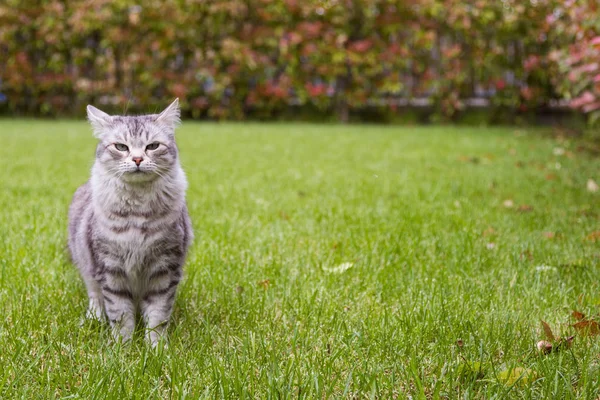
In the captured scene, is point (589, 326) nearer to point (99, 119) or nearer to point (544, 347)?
point (544, 347)

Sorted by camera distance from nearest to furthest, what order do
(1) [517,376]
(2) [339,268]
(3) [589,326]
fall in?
1. (1) [517,376]
2. (3) [589,326]
3. (2) [339,268]

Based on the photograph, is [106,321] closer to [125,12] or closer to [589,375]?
[589,375]

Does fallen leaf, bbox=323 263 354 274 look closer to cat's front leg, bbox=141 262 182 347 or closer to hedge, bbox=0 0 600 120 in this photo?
cat's front leg, bbox=141 262 182 347

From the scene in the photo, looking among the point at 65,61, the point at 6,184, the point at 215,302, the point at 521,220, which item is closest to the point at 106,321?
the point at 215,302

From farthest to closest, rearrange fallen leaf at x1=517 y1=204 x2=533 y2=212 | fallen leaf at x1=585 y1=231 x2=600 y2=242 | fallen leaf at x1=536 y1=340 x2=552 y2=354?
1. fallen leaf at x1=517 y1=204 x2=533 y2=212
2. fallen leaf at x1=585 y1=231 x2=600 y2=242
3. fallen leaf at x1=536 y1=340 x2=552 y2=354

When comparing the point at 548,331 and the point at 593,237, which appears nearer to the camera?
the point at 548,331

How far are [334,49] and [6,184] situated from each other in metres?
7.21

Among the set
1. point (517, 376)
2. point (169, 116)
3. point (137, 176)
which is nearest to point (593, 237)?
point (517, 376)

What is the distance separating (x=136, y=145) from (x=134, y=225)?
0.27m

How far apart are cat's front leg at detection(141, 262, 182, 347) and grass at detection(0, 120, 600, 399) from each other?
8 centimetres

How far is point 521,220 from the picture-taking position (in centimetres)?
328

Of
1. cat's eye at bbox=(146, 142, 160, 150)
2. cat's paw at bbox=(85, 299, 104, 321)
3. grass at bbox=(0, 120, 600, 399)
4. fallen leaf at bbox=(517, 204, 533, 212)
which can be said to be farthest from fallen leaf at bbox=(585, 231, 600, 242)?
cat's paw at bbox=(85, 299, 104, 321)

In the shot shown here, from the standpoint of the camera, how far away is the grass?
1.48 metres

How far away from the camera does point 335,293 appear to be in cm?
216
